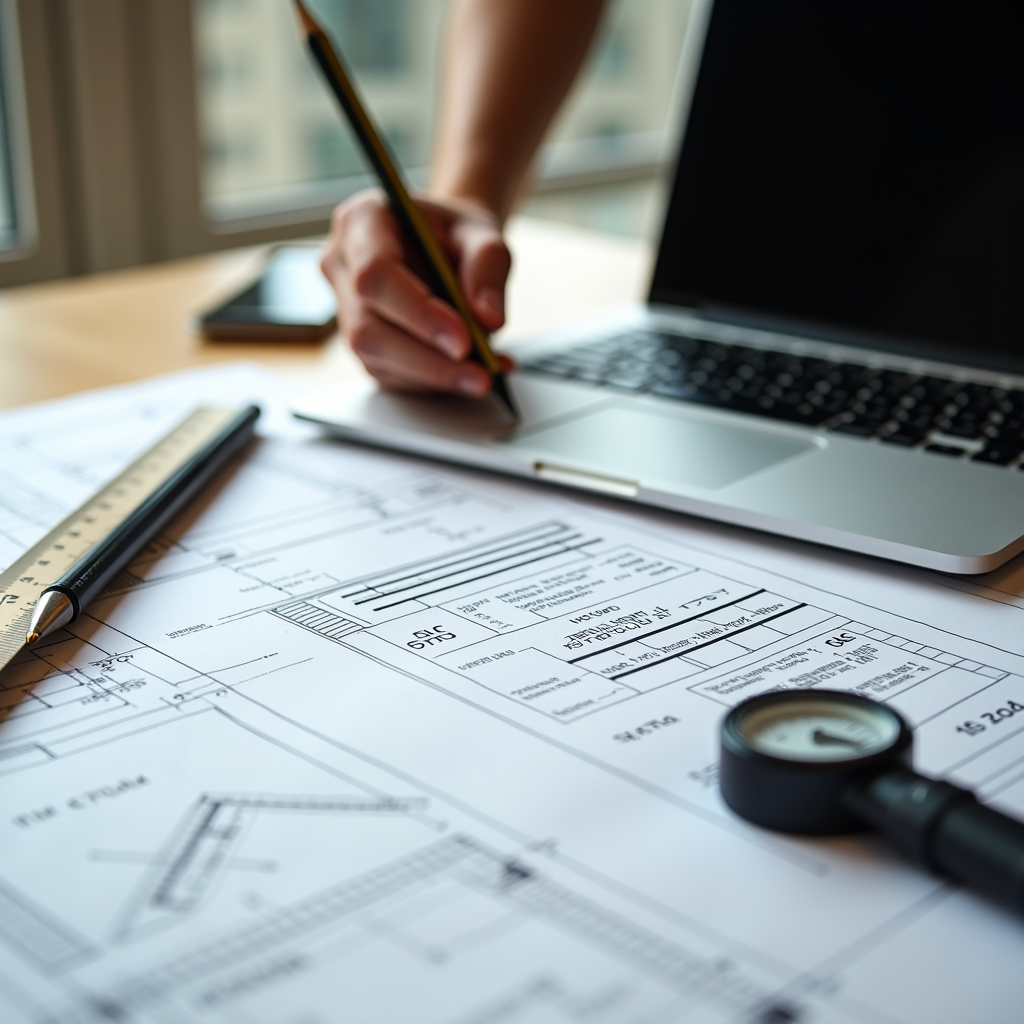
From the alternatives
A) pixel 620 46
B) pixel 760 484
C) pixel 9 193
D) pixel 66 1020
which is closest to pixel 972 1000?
pixel 66 1020

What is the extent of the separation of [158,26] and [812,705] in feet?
4.82

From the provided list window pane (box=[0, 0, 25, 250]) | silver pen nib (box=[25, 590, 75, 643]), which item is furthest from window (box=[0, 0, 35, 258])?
silver pen nib (box=[25, 590, 75, 643])

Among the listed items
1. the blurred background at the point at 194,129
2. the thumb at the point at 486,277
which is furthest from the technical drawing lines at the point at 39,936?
the blurred background at the point at 194,129

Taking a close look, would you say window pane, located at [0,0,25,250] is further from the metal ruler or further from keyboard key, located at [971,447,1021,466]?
keyboard key, located at [971,447,1021,466]

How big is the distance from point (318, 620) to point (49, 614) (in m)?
0.11

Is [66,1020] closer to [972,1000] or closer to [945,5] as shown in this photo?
[972,1000]

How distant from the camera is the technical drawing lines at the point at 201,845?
365 mm

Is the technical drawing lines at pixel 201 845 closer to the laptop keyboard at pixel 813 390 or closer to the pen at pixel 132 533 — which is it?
the pen at pixel 132 533

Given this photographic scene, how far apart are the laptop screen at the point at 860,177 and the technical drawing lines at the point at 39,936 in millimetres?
706

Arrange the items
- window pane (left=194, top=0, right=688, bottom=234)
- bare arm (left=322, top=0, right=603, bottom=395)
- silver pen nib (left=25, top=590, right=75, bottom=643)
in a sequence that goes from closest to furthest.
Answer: silver pen nib (left=25, top=590, right=75, bottom=643) < bare arm (left=322, top=0, right=603, bottom=395) < window pane (left=194, top=0, right=688, bottom=234)

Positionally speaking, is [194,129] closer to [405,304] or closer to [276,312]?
[276,312]

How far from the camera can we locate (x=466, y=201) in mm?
1091

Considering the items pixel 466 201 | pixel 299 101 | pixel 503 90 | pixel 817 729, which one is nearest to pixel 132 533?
pixel 817 729

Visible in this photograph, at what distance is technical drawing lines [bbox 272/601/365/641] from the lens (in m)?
0.54
